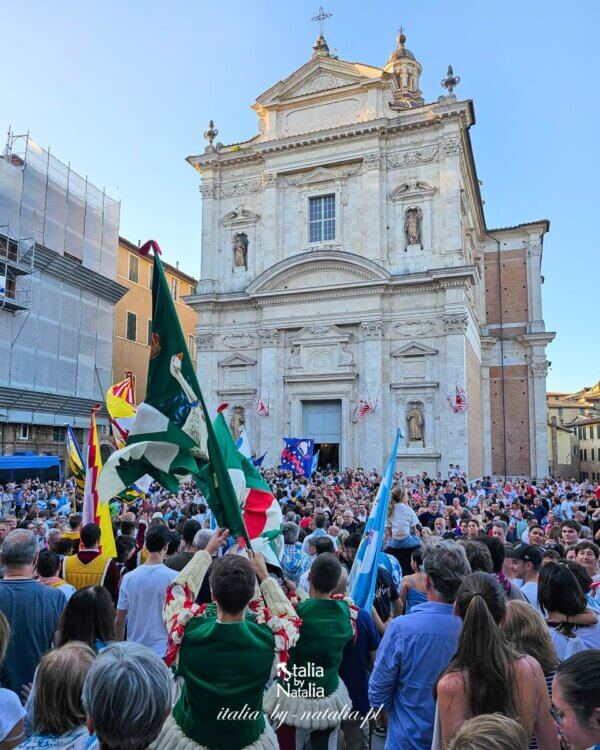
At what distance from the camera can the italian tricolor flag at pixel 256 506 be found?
4.37 meters

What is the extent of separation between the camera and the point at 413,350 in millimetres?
27219

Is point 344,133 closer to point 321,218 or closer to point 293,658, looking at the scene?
point 321,218

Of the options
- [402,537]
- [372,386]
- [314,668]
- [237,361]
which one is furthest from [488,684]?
[237,361]

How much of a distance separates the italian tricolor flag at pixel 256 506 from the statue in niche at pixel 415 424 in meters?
22.1

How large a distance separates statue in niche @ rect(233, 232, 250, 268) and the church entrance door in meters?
9.09

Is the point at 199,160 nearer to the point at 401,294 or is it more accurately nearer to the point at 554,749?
the point at 401,294

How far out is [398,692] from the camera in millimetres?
3311

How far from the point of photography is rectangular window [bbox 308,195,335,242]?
98.1 feet

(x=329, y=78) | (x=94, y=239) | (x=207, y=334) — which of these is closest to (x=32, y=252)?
(x=94, y=239)

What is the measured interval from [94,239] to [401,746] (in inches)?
1398

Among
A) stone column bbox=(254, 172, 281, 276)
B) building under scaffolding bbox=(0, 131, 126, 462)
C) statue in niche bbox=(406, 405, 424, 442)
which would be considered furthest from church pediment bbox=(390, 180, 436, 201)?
building under scaffolding bbox=(0, 131, 126, 462)

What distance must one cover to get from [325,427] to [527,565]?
2332 centimetres

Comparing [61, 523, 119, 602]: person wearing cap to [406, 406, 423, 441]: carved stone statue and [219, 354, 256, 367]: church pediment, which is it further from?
[219, 354, 256, 367]: church pediment

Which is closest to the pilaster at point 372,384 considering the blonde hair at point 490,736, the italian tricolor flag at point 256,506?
the italian tricolor flag at point 256,506
